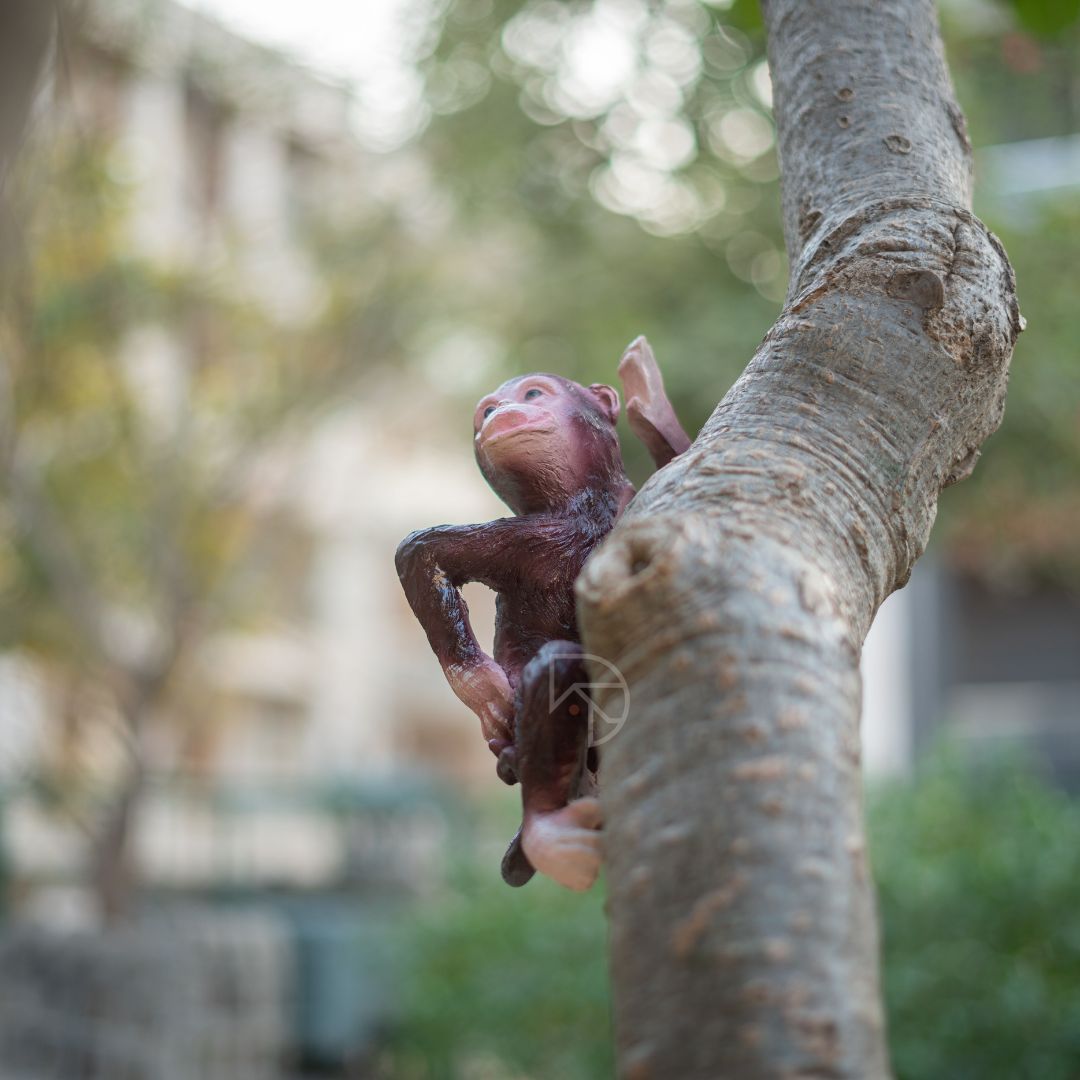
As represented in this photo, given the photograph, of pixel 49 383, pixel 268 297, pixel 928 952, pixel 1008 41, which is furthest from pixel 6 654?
pixel 1008 41

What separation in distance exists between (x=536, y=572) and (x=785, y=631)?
26cm

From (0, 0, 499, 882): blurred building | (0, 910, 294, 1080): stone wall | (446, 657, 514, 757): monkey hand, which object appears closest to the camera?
(446, 657, 514, 757): monkey hand

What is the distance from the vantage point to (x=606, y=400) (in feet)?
3.79

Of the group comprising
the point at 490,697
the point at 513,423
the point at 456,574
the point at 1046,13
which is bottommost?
the point at 490,697

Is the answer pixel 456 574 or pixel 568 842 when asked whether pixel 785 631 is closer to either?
pixel 568 842

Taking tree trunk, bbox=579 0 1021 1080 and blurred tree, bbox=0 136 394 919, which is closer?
tree trunk, bbox=579 0 1021 1080

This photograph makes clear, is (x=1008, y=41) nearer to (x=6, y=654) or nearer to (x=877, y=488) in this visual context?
(x=877, y=488)

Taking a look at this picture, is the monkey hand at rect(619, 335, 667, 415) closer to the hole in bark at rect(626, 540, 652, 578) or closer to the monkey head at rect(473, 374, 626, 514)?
the monkey head at rect(473, 374, 626, 514)

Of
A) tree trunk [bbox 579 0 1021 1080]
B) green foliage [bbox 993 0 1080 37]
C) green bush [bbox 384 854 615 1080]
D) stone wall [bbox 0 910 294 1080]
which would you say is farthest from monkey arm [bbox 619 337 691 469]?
stone wall [bbox 0 910 294 1080]

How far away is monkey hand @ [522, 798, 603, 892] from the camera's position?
2.89 feet

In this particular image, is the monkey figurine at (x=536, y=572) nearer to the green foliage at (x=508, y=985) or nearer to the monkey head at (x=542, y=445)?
the monkey head at (x=542, y=445)

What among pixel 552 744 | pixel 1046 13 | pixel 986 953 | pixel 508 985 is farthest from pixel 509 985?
pixel 552 744

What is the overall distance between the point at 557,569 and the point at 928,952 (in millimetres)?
4099

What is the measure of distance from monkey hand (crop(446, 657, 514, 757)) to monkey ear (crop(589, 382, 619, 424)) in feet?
0.85
